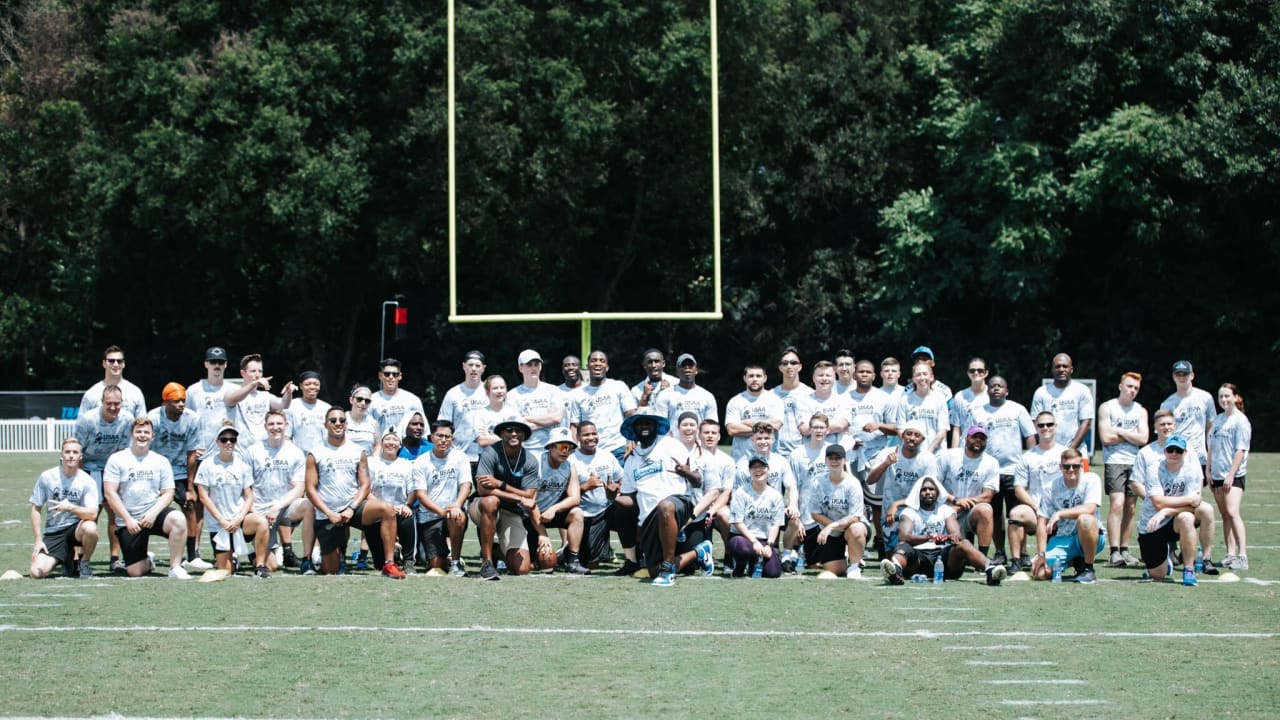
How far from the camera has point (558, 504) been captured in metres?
10.6

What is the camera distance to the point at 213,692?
632 cm

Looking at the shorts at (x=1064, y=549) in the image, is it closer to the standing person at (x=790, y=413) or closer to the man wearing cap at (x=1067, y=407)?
the man wearing cap at (x=1067, y=407)

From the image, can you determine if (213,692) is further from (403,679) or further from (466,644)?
(466,644)

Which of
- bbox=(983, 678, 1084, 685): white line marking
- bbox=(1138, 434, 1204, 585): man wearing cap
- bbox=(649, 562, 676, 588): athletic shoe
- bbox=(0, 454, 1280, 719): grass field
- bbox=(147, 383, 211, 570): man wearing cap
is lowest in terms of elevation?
bbox=(983, 678, 1084, 685): white line marking

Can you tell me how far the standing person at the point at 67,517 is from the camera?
10.1 m

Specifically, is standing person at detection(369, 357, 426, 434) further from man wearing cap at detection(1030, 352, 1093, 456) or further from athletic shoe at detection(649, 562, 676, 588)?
man wearing cap at detection(1030, 352, 1093, 456)

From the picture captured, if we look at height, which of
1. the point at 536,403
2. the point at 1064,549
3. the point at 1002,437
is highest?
the point at 536,403

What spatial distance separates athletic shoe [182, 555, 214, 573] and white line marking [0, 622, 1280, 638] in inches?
99.7

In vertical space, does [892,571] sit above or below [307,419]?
below

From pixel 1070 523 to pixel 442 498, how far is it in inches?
162

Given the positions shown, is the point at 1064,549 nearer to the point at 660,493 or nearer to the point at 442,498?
the point at 660,493

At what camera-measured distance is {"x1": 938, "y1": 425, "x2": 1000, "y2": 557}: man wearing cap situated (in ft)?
33.9

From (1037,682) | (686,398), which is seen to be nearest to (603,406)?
(686,398)

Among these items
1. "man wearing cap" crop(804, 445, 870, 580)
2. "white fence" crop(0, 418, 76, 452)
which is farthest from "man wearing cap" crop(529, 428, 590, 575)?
"white fence" crop(0, 418, 76, 452)
